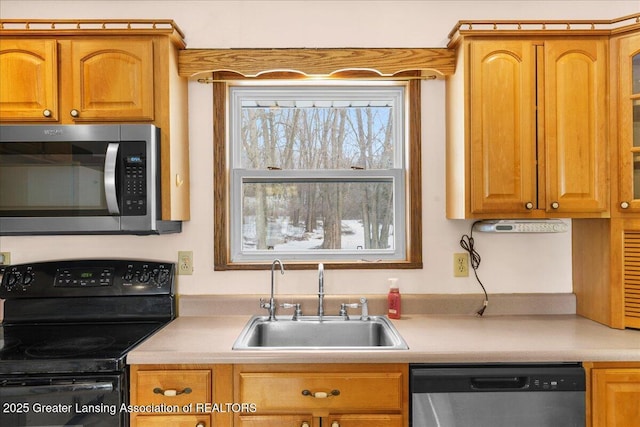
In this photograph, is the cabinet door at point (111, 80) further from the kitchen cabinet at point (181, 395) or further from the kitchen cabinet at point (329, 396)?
the kitchen cabinet at point (329, 396)

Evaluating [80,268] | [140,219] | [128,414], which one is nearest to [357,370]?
[128,414]

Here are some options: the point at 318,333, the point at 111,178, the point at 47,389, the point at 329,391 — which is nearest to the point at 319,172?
the point at 318,333

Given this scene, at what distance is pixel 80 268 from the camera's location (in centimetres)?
205

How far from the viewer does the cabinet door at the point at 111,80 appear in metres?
1.79

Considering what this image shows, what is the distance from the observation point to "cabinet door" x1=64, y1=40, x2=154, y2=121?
1795 mm

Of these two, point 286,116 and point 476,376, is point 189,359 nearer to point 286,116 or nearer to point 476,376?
point 476,376

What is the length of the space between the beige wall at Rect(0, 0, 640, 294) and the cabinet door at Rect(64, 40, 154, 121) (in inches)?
13.7

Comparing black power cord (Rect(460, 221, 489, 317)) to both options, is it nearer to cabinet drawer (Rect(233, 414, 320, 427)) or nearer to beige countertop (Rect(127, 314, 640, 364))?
beige countertop (Rect(127, 314, 640, 364))

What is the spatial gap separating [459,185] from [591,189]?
547 millimetres

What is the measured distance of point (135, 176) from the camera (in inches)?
68.6

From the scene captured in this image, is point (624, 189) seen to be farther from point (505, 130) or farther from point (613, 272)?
point (505, 130)

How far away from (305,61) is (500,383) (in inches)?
63.1

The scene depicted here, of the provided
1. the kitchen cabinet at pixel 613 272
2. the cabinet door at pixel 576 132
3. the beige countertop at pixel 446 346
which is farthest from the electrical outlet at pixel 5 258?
the kitchen cabinet at pixel 613 272

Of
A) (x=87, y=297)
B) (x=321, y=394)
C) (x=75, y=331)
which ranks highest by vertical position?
(x=87, y=297)
